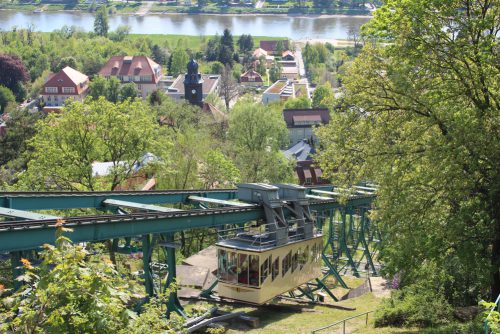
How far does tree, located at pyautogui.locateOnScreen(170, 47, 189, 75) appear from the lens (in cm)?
12481

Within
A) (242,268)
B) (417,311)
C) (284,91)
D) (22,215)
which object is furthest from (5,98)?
(417,311)

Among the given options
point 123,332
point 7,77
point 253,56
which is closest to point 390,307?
point 123,332

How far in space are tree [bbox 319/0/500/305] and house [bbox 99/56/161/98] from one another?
95512 millimetres

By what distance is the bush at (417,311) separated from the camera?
61.8 feet

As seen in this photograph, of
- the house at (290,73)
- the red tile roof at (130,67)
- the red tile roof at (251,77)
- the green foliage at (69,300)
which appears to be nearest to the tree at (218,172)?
the green foliage at (69,300)

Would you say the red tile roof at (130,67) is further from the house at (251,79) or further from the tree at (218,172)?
the tree at (218,172)

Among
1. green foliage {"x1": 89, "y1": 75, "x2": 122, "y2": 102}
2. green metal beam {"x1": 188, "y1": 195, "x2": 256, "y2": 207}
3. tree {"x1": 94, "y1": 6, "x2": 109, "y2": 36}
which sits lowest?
green foliage {"x1": 89, "y1": 75, "x2": 122, "y2": 102}

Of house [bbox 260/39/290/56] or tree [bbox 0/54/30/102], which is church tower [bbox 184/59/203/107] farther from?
house [bbox 260/39/290/56]

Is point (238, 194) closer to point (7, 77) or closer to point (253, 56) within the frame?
point (7, 77)

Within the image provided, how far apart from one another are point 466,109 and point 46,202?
10.4 metres

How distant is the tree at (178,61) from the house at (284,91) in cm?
1881

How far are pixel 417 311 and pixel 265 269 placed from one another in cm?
472

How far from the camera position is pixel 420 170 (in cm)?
1839

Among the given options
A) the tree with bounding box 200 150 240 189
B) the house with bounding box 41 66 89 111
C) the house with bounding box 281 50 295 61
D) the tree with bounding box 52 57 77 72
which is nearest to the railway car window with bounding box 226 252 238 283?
the tree with bounding box 200 150 240 189
